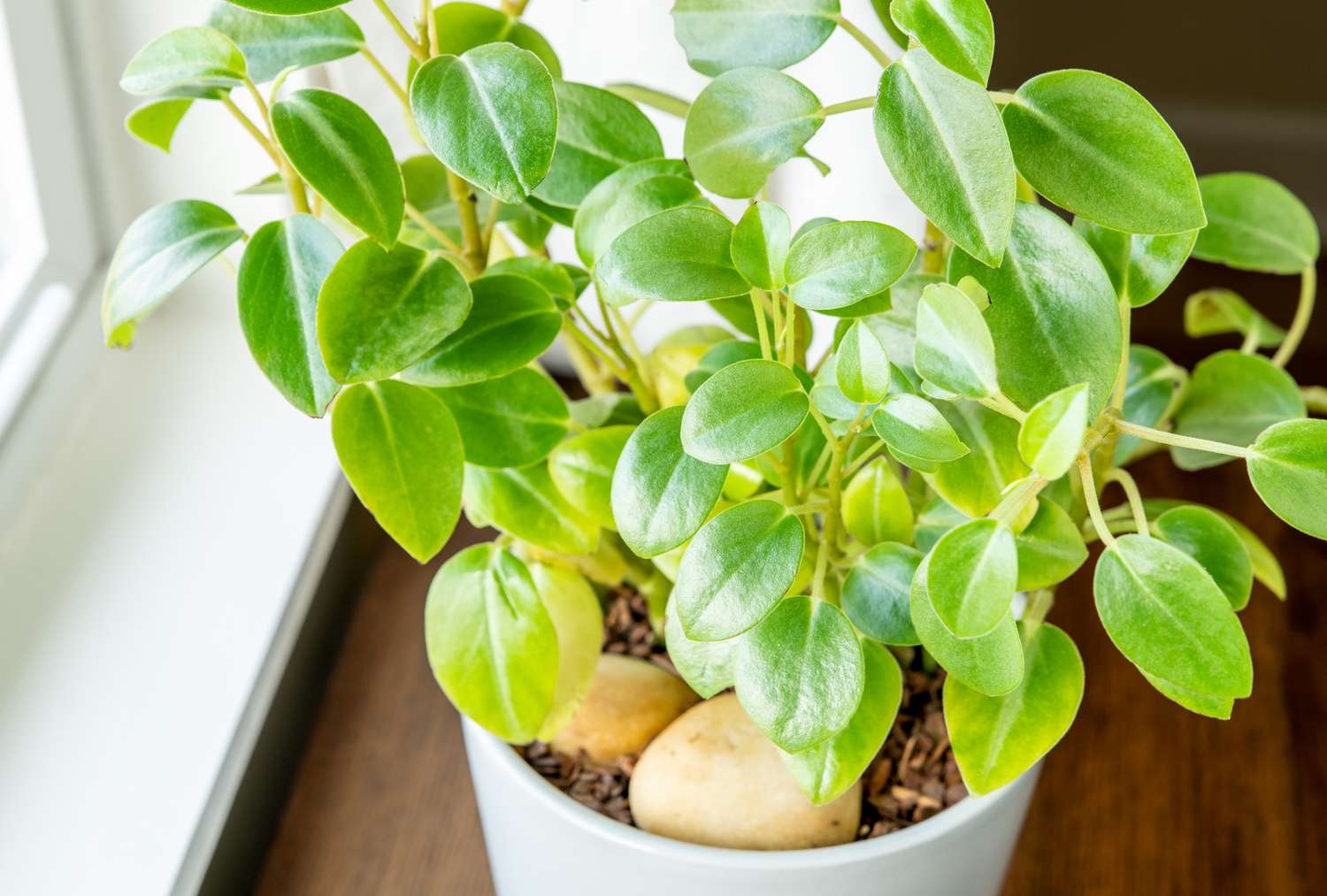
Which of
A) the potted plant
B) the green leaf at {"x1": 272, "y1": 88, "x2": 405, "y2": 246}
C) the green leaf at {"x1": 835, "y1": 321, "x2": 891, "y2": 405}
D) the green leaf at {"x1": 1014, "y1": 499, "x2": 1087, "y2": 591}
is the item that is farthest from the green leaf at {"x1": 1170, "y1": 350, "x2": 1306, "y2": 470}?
the green leaf at {"x1": 272, "y1": 88, "x2": 405, "y2": 246}

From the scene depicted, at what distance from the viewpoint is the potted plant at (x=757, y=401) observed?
36 cm

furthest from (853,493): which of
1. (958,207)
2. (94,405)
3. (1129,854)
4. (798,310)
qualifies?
(94,405)

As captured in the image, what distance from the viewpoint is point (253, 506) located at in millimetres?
788

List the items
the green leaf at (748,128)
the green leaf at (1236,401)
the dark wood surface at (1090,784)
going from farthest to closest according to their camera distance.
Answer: the dark wood surface at (1090,784), the green leaf at (1236,401), the green leaf at (748,128)

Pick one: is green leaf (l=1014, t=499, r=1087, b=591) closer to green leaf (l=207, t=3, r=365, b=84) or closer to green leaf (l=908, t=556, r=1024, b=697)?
green leaf (l=908, t=556, r=1024, b=697)

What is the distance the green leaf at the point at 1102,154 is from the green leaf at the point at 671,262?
0.30 feet

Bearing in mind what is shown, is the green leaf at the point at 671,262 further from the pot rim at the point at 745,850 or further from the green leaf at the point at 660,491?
the pot rim at the point at 745,850

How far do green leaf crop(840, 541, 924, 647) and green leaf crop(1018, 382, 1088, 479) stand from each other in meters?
0.13

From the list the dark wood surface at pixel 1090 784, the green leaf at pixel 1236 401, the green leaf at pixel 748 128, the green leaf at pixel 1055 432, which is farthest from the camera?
the dark wood surface at pixel 1090 784

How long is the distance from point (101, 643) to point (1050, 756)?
56 centimetres

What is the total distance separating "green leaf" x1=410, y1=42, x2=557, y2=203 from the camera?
35cm

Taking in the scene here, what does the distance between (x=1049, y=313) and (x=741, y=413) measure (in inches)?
3.8

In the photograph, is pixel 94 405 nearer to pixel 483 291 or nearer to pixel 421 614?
pixel 421 614

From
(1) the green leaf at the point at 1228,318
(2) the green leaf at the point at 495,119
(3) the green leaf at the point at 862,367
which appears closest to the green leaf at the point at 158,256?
(2) the green leaf at the point at 495,119
